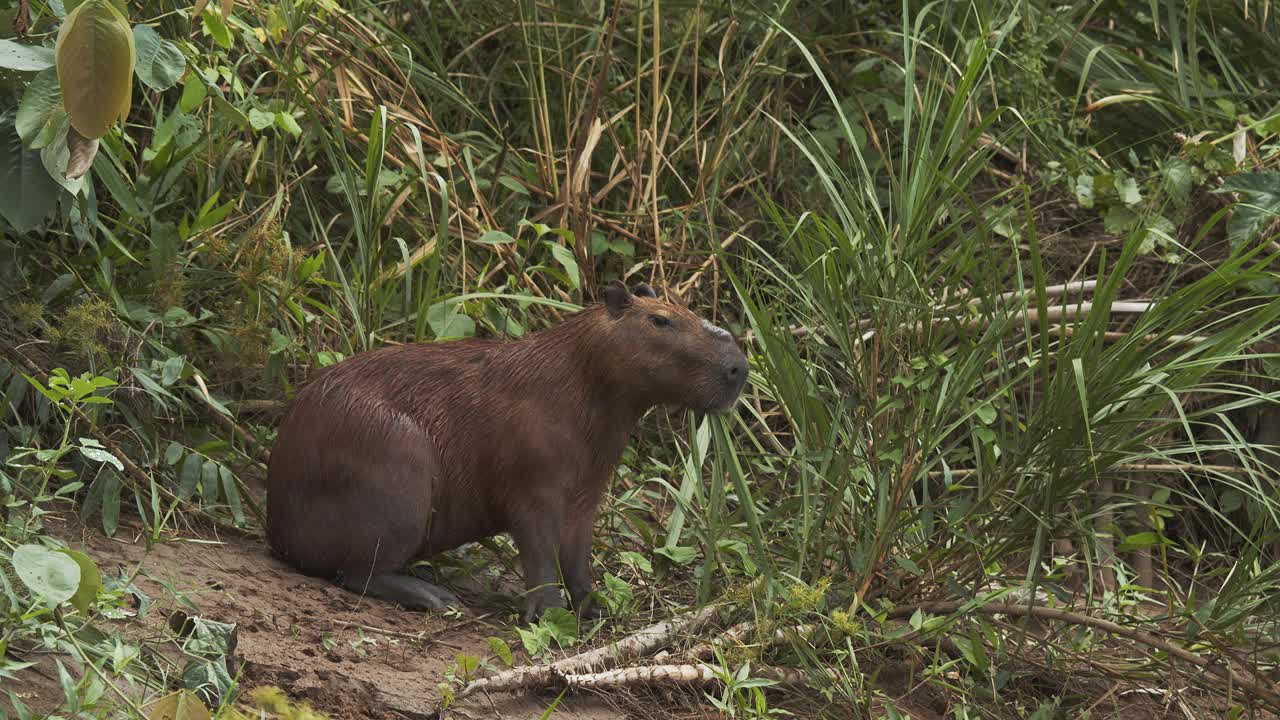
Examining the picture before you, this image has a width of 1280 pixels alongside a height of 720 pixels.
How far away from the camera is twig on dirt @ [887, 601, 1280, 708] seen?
3.37 meters

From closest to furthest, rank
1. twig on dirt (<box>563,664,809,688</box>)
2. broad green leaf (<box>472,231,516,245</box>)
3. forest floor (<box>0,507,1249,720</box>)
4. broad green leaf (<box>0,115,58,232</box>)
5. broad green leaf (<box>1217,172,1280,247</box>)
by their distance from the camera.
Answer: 1. forest floor (<box>0,507,1249,720</box>)
2. twig on dirt (<box>563,664,809,688</box>)
3. broad green leaf (<box>0,115,58,232</box>)
4. broad green leaf (<box>472,231,516,245</box>)
5. broad green leaf (<box>1217,172,1280,247</box>)

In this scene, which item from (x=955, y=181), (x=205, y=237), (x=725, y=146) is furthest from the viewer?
(x=725, y=146)

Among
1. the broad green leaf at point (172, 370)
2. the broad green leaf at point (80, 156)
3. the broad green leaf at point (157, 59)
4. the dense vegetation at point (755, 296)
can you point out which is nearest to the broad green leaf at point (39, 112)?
the dense vegetation at point (755, 296)

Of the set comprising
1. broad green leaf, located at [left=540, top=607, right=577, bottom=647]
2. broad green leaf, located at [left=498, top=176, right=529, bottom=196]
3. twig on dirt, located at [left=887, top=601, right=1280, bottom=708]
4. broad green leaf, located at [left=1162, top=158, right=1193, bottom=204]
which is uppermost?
broad green leaf, located at [left=498, top=176, right=529, bottom=196]

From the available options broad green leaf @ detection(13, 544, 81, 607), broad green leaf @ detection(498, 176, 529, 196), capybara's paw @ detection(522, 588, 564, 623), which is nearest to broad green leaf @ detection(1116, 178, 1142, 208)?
broad green leaf @ detection(498, 176, 529, 196)

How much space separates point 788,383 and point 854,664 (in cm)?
77

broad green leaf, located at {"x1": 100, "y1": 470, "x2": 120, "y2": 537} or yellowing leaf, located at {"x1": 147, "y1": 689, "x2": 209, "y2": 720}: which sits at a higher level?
yellowing leaf, located at {"x1": 147, "y1": 689, "x2": 209, "y2": 720}

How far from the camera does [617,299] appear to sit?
385 centimetres

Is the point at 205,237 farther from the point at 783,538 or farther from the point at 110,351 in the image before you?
the point at 783,538

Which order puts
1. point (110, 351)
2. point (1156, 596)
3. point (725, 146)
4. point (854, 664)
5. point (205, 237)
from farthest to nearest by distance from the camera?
point (725, 146) → point (1156, 596) → point (205, 237) → point (110, 351) → point (854, 664)

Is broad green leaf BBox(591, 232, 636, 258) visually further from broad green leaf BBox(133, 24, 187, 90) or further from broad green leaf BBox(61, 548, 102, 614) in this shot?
broad green leaf BBox(61, 548, 102, 614)

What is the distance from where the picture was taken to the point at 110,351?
387 centimetres

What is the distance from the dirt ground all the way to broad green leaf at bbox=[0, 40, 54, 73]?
42.3 inches

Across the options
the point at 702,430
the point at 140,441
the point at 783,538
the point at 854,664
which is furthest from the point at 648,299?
the point at 140,441
